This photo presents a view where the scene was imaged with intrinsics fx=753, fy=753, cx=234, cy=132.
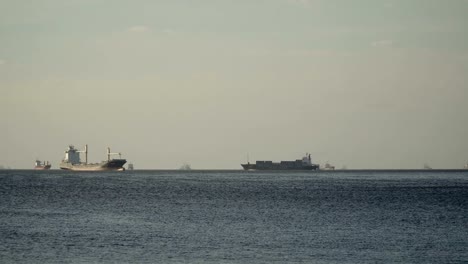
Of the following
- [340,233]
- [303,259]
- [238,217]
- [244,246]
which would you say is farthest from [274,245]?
[238,217]

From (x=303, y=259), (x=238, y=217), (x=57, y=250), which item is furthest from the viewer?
(x=238, y=217)

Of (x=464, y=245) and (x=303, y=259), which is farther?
(x=464, y=245)

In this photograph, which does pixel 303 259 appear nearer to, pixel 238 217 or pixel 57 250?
pixel 57 250

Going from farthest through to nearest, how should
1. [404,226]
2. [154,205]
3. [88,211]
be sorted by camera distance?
[154,205]
[88,211]
[404,226]

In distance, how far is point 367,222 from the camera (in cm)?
7288

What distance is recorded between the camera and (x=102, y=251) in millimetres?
50312

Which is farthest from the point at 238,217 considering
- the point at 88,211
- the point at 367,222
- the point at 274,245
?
the point at 274,245

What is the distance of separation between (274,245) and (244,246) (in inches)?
87.7

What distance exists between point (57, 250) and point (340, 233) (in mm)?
23577

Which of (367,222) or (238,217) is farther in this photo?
(238,217)

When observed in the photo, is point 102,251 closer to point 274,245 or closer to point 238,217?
point 274,245

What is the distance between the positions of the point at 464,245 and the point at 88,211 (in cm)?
4613

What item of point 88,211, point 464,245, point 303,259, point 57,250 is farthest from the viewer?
point 88,211

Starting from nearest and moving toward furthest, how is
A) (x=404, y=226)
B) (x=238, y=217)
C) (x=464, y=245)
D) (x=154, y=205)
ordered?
(x=464, y=245), (x=404, y=226), (x=238, y=217), (x=154, y=205)
